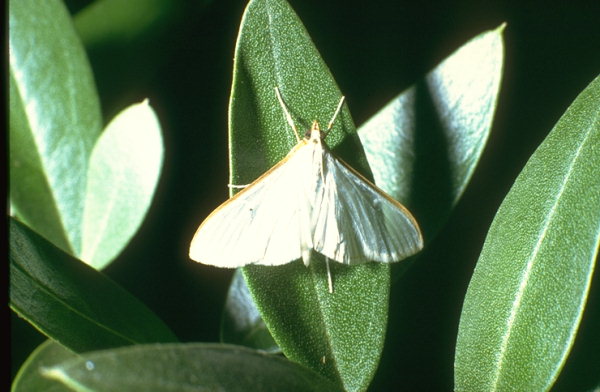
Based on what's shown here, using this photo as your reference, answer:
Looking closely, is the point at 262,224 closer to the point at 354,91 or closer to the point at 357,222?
the point at 357,222

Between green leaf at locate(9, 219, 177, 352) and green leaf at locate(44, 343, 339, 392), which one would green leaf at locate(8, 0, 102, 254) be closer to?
green leaf at locate(9, 219, 177, 352)

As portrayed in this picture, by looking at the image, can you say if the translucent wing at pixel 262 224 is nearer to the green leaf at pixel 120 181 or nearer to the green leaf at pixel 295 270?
the green leaf at pixel 295 270

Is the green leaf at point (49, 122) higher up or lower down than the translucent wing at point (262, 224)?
higher up

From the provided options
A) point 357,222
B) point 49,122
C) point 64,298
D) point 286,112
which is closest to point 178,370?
point 64,298

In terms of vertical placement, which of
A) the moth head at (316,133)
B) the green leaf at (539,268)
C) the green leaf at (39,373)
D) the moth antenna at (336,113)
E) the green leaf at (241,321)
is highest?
the moth antenna at (336,113)

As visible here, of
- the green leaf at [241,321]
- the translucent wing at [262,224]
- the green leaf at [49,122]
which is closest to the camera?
the translucent wing at [262,224]

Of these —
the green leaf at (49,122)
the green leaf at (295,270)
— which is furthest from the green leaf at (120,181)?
the green leaf at (295,270)

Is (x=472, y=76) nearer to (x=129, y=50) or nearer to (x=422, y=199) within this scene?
(x=422, y=199)
